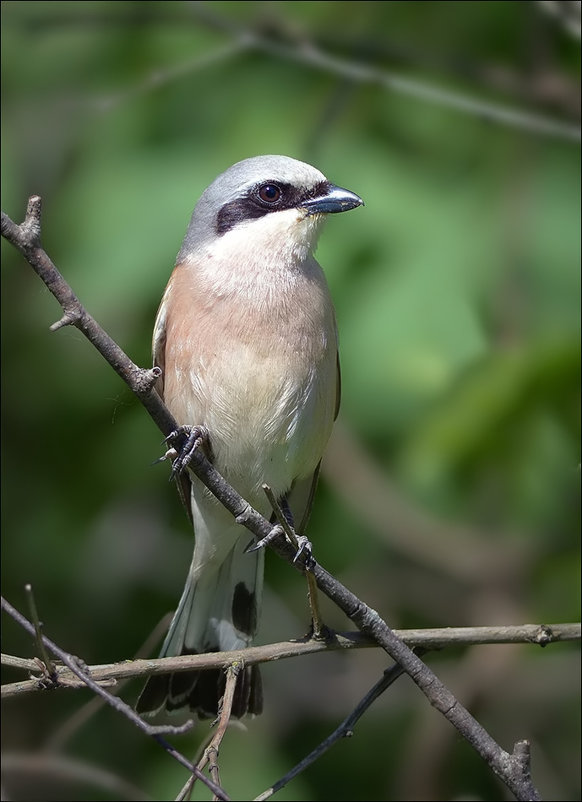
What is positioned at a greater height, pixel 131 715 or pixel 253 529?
pixel 253 529

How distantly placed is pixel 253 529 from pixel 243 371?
88 centimetres

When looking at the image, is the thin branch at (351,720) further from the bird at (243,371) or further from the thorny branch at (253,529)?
the bird at (243,371)

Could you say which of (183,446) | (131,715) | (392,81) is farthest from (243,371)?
(392,81)

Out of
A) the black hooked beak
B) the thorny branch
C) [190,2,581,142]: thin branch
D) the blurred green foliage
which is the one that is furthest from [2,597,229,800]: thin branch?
[190,2,581,142]: thin branch

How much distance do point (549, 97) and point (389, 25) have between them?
0.91m

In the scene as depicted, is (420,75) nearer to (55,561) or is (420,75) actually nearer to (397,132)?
(397,132)

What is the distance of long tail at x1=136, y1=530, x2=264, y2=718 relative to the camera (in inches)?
156

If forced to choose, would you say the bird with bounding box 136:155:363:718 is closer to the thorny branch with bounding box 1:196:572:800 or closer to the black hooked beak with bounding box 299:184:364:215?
the black hooked beak with bounding box 299:184:364:215

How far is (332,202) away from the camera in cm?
398

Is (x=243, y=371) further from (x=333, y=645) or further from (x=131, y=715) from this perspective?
(x=131, y=715)

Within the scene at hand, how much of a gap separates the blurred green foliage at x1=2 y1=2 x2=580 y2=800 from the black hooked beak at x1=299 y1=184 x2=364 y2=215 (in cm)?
46

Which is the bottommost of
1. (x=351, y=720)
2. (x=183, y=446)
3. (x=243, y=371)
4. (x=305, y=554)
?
(x=351, y=720)

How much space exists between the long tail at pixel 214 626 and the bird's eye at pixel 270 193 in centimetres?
141

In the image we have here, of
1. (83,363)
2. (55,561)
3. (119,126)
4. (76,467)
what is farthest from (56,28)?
(55,561)
